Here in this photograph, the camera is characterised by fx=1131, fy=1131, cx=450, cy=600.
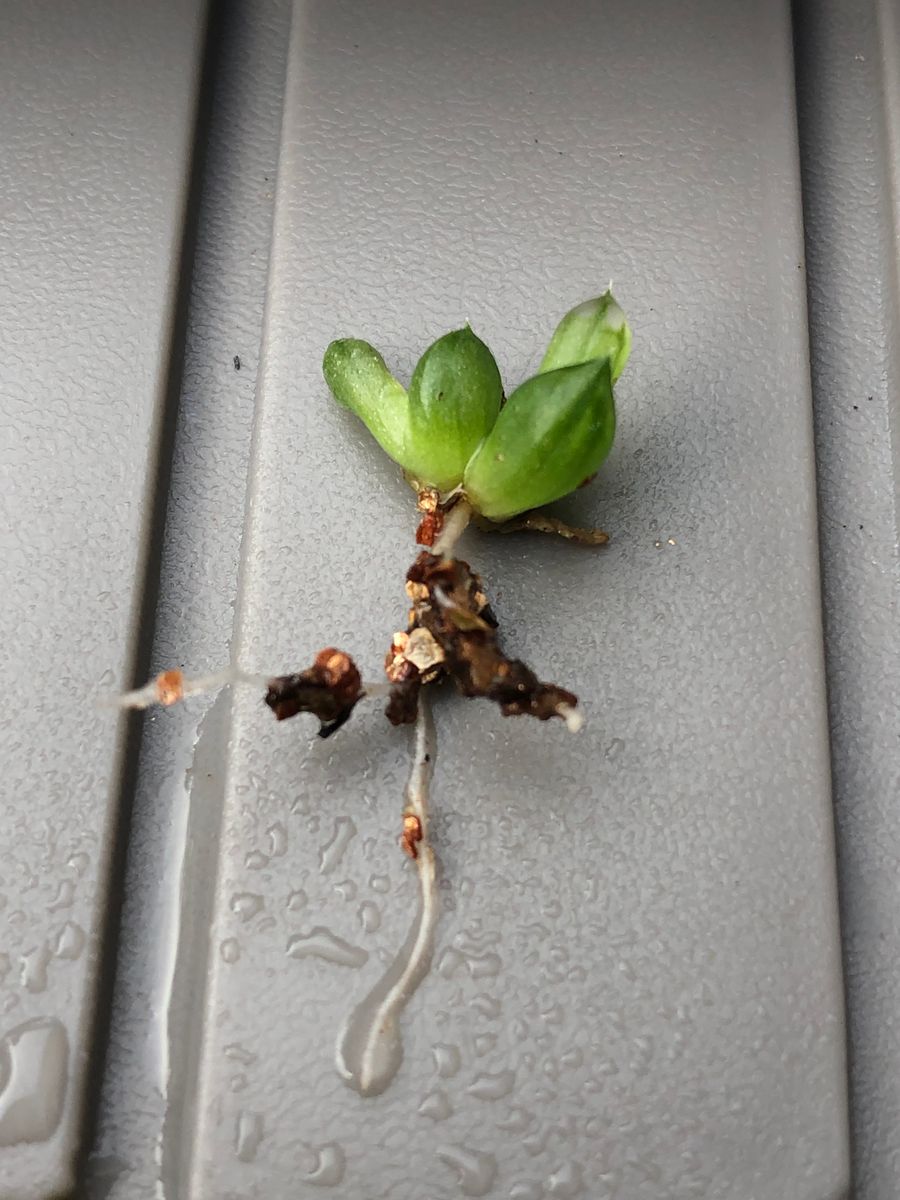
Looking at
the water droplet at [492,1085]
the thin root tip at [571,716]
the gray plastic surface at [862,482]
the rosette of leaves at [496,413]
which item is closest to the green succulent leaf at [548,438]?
the rosette of leaves at [496,413]

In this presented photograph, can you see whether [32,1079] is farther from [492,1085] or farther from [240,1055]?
[492,1085]

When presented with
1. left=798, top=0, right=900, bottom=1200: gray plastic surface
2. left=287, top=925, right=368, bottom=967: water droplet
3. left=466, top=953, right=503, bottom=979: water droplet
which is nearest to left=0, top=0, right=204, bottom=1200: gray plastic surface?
left=287, top=925, right=368, bottom=967: water droplet

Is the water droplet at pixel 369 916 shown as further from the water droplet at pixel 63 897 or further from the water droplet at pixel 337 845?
the water droplet at pixel 63 897

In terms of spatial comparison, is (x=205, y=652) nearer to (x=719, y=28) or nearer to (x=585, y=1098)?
(x=585, y=1098)

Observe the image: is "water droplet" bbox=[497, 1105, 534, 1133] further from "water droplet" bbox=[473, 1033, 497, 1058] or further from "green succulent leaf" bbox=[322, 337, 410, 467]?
"green succulent leaf" bbox=[322, 337, 410, 467]

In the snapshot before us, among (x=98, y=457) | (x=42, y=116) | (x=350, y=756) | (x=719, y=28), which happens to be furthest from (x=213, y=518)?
(x=719, y=28)

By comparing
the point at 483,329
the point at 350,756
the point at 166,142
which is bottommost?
the point at 350,756
